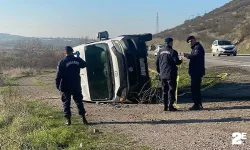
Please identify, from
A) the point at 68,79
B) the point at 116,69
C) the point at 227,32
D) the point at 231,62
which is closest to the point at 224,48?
the point at 231,62

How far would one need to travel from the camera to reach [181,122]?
836 centimetres

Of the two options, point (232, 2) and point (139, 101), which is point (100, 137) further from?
point (232, 2)

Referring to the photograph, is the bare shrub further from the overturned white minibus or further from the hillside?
the overturned white minibus

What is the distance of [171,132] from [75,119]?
285cm

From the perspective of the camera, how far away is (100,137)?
7480 mm

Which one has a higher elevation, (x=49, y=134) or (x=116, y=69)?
(x=116, y=69)

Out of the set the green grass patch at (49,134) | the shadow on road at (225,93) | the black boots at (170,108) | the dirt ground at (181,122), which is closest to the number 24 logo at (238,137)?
the dirt ground at (181,122)

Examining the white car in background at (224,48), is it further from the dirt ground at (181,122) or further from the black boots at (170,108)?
the black boots at (170,108)

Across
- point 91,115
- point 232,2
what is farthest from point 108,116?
point 232,2

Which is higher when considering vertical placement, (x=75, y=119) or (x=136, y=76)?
(x=136, y=76)

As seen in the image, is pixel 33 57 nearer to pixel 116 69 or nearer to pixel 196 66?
pixel 116 69

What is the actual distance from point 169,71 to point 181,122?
164 centimetres

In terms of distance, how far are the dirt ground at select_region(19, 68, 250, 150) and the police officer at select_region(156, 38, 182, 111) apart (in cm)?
36

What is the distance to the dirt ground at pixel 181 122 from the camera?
671 cm
